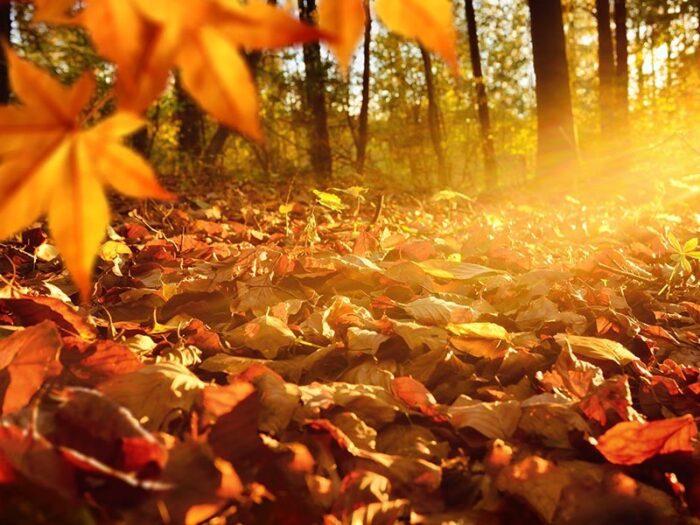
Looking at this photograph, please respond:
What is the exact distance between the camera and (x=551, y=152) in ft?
22.3

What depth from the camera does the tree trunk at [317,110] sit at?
883 cm

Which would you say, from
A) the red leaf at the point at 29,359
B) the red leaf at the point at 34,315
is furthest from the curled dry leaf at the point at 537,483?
the red leaf at the point at 34,315

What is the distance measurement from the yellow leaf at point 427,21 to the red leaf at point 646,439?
1.99ft

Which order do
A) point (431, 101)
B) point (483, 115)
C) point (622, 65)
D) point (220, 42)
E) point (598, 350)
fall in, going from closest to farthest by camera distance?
point (220, 42), point (598, 350), point (622, 65), point (483, 115), point (431, 101)

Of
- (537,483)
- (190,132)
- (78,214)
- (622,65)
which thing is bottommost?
(537,483)

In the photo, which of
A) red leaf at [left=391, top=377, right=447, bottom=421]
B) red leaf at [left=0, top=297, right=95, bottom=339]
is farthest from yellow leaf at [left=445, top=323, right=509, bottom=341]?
red leaf at [left=0, top=297, right=95, bottom=339]

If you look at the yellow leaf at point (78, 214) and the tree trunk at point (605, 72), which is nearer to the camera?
the yellow leaf at point (78, 214)

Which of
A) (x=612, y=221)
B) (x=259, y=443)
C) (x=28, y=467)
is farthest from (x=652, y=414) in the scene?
(x=612, y=221)

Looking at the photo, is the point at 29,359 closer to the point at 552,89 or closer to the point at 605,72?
the point at 552,89

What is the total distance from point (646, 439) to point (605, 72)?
1091 cm

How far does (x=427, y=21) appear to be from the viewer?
0.56 meters

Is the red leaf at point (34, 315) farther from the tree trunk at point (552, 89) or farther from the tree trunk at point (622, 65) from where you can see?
the tree trunk at point (622, 65)

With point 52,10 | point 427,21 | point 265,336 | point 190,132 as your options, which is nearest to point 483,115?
point 190,132

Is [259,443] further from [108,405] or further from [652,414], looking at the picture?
[652,414]
